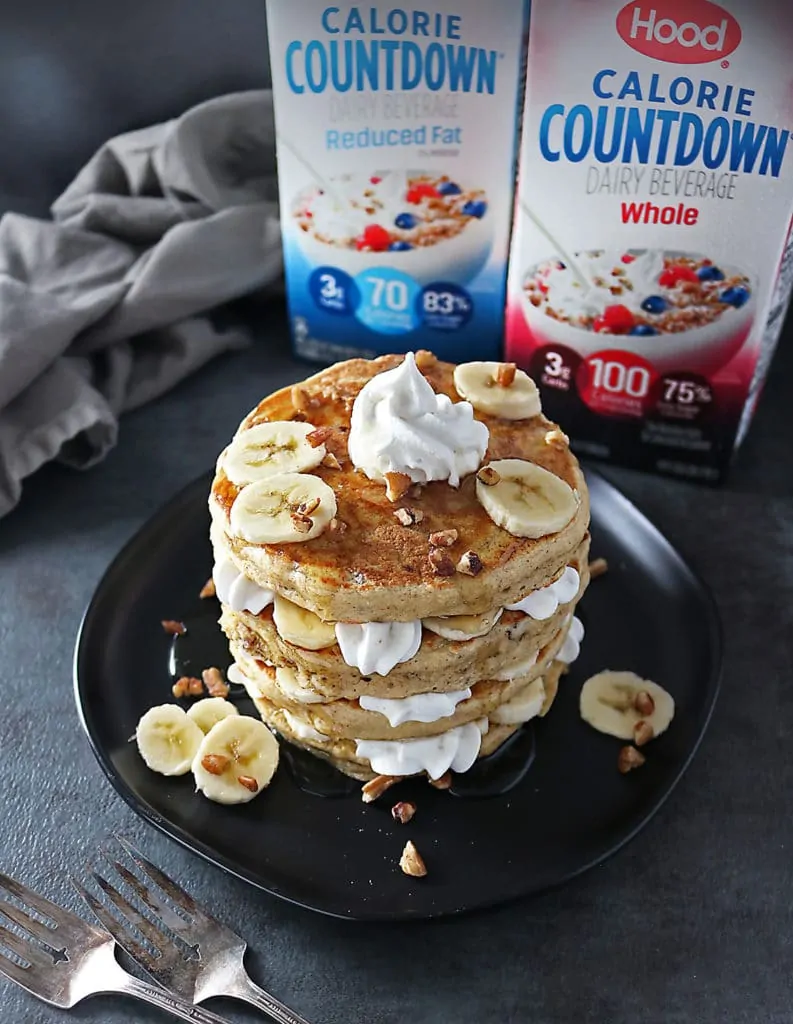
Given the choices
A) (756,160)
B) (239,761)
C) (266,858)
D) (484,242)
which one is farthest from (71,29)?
(266,858)

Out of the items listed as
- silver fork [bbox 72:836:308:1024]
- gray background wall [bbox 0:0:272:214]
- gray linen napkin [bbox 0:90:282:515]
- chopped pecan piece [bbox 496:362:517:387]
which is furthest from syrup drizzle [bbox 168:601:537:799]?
gray background wall [bbox 0:0:272:214]

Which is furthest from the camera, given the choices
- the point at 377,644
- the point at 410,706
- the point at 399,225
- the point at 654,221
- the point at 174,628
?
the point at 399,225

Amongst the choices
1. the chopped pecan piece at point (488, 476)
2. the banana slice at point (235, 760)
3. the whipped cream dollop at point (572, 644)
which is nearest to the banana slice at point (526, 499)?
the chopped pecan piece at point (488, 476)

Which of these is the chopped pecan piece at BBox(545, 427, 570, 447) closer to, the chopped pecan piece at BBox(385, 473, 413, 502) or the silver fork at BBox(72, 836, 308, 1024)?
the chopped pecan piece at BBox(385, 473, 413, 502)

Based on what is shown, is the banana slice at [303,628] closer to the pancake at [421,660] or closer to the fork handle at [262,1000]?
the pancake at [421,660]

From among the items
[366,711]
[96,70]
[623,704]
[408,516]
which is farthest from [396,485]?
[96,70]

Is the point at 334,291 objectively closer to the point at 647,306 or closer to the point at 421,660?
the point at 647,306

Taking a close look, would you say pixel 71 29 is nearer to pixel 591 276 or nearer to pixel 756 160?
pixel 591 276
